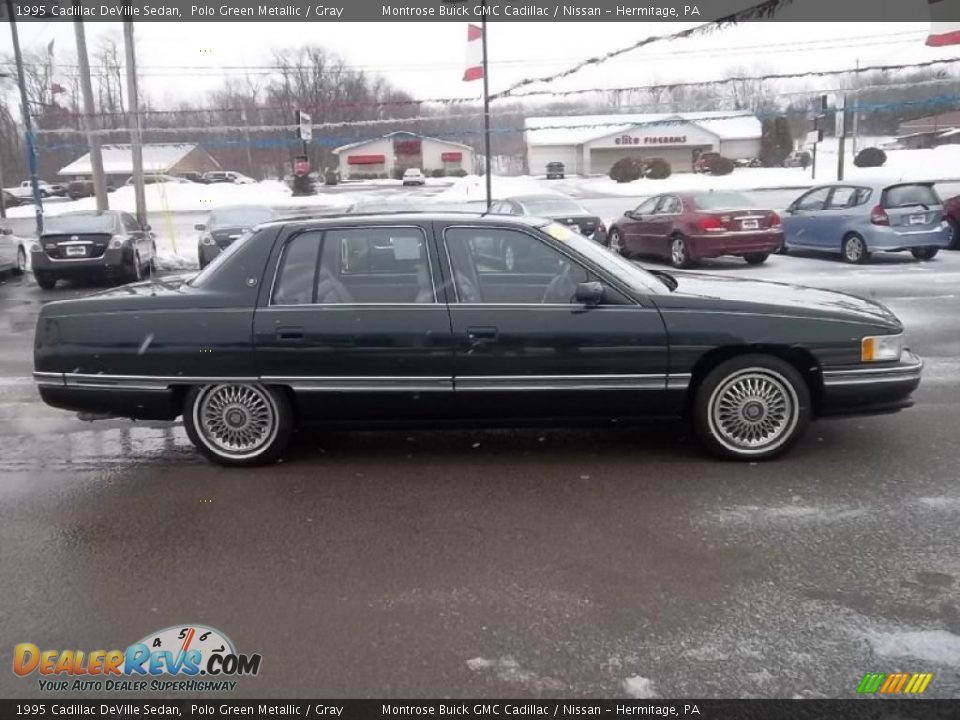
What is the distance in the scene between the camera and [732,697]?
9.16 feet

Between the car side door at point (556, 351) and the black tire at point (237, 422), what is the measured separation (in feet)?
3.64

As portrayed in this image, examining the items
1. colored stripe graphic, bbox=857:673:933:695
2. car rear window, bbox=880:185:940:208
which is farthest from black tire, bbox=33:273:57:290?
colored stripe graphic, bbox=857:673:933:695

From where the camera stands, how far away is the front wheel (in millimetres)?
15016

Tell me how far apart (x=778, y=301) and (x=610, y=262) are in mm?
1036

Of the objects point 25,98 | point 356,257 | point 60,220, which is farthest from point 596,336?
point 25,98

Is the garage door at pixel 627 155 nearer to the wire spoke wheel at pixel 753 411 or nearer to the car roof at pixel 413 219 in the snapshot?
the car roof at pixel 413 219

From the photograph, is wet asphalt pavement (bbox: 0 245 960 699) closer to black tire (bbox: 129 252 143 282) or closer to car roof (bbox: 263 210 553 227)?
car roof (bbox: 263 210 553 227)

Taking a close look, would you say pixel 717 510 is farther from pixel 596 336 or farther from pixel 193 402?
pixel 193 402

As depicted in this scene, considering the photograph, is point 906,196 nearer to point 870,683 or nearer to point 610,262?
point 610,262

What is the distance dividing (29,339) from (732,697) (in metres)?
9.57

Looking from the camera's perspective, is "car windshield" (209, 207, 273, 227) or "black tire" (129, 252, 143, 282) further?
"car windshield" (209, 207, 273, 227)

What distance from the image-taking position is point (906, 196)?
14.7m

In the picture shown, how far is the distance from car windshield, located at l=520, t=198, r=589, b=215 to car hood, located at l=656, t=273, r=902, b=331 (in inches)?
456

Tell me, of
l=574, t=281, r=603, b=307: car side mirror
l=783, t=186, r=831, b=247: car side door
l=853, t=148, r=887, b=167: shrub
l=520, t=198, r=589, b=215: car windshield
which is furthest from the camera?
l=853, t=148, r=887, b=167: shrub
